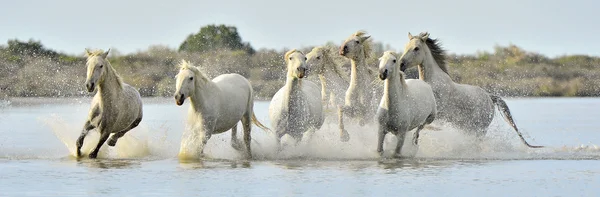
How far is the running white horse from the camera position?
15508 mm

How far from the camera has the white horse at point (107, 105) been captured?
1333cm

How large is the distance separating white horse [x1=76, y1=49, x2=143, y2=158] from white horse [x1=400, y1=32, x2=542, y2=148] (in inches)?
138

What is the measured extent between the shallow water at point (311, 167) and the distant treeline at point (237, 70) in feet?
49.8

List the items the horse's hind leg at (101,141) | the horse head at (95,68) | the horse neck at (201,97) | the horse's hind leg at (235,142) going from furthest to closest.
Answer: the horse's hind leg at (235,142) < the horse's hind leg at (101,141) < the horse neck at (201,97) < the horse head at (95,68)

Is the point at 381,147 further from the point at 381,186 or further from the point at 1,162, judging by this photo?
the point at 1,162

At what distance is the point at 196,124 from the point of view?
525 inches

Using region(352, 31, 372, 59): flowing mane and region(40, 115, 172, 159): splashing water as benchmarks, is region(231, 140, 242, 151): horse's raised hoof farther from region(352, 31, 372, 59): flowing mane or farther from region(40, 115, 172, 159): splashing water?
region(352, 31, 372, 59): flowing mane

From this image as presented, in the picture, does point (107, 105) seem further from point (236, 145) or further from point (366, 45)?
point (366, 45)

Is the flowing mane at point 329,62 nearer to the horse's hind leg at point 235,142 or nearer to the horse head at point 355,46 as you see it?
the horse head at point 355,46

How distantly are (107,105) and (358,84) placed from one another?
326 centimetres

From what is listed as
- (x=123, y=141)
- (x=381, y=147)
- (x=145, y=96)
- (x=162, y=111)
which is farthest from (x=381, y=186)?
(x=145, y=96)

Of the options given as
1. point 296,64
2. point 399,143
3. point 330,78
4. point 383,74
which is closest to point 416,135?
point 399,143

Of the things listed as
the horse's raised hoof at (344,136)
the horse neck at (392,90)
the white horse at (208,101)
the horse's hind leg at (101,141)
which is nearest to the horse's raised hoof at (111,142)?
the horse's hind leg at (101,141)

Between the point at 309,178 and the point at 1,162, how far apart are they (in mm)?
3620
